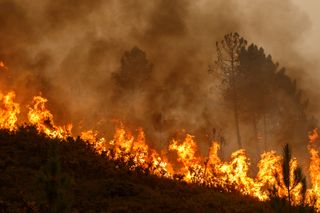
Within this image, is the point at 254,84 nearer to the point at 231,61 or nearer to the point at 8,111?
the point at 231,61

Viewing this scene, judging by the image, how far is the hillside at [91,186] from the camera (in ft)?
43.5

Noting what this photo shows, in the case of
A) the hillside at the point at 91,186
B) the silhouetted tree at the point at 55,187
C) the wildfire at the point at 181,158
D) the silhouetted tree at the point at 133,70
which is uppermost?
the silhouetted tree at the point at 133,70

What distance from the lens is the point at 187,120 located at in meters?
45.6

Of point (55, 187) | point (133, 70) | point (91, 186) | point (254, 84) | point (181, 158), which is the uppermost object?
point (254, 84)

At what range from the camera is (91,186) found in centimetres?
1512

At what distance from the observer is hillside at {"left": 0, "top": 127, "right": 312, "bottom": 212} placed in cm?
1325

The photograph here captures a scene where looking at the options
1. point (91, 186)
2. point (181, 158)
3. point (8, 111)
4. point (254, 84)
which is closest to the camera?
point (91, 186)

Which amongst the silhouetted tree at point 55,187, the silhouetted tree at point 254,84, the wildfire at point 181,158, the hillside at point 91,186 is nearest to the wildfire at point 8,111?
the wildfire at point 181,158

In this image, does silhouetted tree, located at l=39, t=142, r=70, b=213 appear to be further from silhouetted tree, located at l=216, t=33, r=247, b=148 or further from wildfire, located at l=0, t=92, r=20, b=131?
silhouetted tree, located at l=216, t=33, r=247, b=148

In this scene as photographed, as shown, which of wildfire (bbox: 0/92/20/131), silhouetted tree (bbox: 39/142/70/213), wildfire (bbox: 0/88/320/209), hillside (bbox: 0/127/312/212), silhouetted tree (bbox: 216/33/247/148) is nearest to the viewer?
silhouetted tree (bbox: 39/142/70/213)

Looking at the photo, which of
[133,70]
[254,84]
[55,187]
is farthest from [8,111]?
[254,84]

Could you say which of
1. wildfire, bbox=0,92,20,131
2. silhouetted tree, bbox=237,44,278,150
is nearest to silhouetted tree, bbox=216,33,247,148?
silhouetted tree, bbox=237,44,278,150

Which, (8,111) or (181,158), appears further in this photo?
(181,158)

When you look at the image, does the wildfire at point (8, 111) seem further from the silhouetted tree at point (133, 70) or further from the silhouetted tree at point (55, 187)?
the silhouetted tree at point (133, 70)
